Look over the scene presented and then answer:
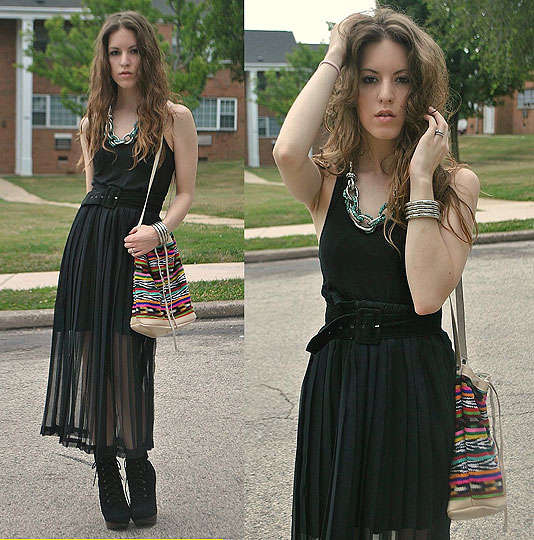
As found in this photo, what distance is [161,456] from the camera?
1939 millimetres

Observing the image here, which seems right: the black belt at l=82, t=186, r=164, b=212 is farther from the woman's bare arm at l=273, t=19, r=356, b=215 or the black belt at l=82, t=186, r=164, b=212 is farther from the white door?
the white door

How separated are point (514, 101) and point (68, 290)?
5.90 feet

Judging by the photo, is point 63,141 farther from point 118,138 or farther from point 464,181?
point 464,181

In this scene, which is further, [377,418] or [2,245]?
[2,245]

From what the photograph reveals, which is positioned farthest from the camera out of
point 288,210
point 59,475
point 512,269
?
point 288,210

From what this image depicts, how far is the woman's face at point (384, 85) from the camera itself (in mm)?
1233

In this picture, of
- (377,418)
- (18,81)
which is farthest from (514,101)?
(377,418)

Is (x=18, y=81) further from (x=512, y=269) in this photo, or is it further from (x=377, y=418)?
(x=512, y=269)

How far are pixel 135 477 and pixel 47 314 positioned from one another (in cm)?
44

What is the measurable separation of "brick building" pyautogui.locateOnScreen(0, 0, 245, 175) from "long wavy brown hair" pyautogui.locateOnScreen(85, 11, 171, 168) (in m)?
0.10

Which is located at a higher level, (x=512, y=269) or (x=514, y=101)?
(x=514, y=101)

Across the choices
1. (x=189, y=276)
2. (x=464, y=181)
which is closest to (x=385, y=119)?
(x=464, y=181)

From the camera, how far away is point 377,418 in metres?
1.27

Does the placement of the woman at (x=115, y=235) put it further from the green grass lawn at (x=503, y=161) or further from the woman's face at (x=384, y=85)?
the green grass lawn at (x=503, y=161)
